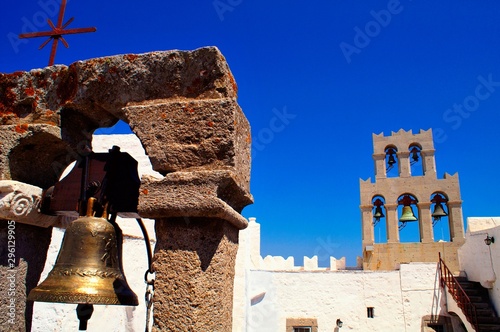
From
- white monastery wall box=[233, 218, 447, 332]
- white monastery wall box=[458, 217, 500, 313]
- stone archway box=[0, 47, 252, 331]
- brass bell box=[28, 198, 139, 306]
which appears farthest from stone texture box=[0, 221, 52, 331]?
white monastery wall box=[458, 217, 500, 313]

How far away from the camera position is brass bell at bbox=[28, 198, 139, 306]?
6.28 feet

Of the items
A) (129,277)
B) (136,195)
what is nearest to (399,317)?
(129,277)

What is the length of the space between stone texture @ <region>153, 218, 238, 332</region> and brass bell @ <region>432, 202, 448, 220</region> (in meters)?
12.0

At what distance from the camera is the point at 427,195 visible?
1270cm

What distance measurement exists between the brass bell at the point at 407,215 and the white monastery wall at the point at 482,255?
1523 mm

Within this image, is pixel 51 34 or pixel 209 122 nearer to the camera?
pixel 209 122

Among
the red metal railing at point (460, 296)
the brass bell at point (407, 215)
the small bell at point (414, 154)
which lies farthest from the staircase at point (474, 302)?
the small bell at point (414, 154)

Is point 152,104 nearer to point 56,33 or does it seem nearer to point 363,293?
point 56,33

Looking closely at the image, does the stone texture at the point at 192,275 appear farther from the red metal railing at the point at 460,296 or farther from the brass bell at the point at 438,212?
the brass bell at the point at 438,212

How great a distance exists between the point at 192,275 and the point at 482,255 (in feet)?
33.6

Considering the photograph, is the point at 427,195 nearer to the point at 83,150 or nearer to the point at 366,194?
the point at 366,194

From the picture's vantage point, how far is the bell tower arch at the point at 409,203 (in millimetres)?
12312

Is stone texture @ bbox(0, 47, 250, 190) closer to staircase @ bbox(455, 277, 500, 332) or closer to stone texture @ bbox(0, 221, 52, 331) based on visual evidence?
stone texture @ bbox(0, 221, 52, 331)

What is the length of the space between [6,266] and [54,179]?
607mm
